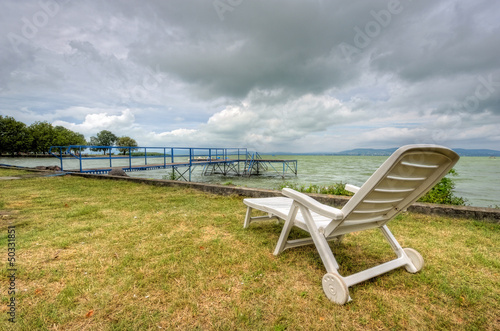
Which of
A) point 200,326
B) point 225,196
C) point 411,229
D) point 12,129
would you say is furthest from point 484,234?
point 12,129

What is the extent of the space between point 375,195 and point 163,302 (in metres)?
1.77

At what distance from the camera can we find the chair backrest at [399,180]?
1.66m

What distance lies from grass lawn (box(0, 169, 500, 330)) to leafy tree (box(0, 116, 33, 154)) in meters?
63.2

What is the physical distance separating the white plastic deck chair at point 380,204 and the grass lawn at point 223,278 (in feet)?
0.49

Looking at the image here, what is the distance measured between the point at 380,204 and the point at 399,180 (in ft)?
0.86

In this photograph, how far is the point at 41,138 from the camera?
Result: 54.4 m

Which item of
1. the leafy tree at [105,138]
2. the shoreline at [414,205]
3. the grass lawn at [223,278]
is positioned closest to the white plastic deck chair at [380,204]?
the grass lawn at [223,278]

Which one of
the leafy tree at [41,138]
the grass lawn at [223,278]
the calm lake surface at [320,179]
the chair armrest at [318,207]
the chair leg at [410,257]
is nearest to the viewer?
the grass lawn at [223,278]

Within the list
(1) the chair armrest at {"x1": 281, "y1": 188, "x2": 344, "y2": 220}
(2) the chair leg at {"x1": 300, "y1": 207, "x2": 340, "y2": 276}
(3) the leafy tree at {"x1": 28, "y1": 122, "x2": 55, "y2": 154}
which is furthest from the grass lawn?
(3) the leafy tree at {"x1": 28, "y1": 122, "x2": 55, "y2": 154}

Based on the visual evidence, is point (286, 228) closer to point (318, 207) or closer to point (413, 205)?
point (318, 207)

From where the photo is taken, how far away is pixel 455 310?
1758mm

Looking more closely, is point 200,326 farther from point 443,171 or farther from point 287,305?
point 443,171

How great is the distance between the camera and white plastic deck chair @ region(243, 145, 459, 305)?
1711mm

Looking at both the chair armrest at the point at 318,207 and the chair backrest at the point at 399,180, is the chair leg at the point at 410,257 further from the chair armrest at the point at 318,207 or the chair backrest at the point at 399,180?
the chair armrest at the point at 318,207
